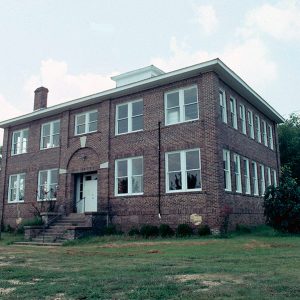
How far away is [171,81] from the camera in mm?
19406

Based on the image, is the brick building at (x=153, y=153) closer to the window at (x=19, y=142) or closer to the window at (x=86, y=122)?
the window at (x=86, y=122)

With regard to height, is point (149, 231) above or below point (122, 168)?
below

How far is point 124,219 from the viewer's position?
64.5ft

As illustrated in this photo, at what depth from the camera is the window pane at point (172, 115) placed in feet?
63.2

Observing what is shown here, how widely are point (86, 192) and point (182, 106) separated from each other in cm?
793

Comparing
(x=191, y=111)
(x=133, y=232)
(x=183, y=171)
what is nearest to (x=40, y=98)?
(x=191, y=111)

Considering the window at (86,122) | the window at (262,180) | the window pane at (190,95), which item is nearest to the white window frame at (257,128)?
the window at (262,180)

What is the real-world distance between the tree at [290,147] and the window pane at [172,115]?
709 inches

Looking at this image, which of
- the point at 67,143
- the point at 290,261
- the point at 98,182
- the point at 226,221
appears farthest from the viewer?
the point at 67,143

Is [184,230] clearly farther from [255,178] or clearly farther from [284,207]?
[255,178]

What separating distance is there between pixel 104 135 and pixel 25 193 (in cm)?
776

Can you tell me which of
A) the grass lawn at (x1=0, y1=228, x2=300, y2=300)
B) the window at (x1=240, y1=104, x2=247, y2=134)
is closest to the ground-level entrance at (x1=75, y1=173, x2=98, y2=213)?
the window at (x1=240, y1=104, x2=247, y2=134)

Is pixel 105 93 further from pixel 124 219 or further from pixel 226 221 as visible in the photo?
pixel 226 221

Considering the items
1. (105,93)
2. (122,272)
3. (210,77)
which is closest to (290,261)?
(122,272)
